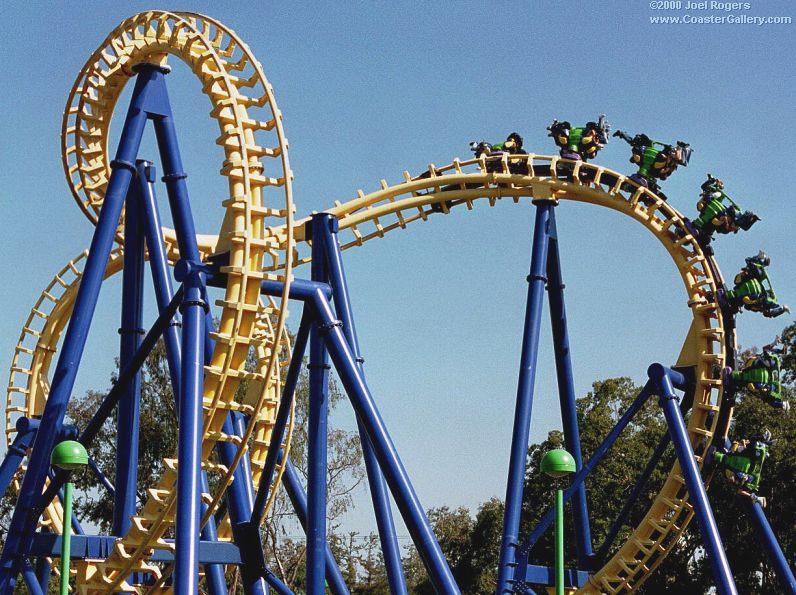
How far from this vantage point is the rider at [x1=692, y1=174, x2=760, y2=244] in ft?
45.8

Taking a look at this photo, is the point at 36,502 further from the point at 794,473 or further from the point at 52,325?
the point at 794,473

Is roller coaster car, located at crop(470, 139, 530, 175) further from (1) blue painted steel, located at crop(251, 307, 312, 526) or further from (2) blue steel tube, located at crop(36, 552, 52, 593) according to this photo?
(2) blue steel tube, located at crop(36, 552, 52, 593)

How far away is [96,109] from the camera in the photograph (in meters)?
12.8

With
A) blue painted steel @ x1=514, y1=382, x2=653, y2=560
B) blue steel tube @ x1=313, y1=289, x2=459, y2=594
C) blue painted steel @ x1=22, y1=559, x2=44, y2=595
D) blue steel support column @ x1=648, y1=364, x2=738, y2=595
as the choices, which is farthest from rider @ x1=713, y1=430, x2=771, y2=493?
blue painted steel @ x1=22, y1=559, x2=44, y2=595

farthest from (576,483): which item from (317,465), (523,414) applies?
(317,465)

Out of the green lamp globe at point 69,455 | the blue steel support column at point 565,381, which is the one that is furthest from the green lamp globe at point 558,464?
the blue steel support column at point 565,381

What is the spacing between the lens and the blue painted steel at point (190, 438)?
8602mm

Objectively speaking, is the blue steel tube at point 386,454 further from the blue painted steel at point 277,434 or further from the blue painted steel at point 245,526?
the blue painted steel at point 245,526

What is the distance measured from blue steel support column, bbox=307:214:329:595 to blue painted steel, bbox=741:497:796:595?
502 centimetres

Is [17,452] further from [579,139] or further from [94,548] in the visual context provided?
[579,139]

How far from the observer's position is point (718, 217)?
1395 cm

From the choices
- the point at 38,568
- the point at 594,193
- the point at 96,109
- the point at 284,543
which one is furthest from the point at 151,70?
the point at 284,543

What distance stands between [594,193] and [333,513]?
1486 cm

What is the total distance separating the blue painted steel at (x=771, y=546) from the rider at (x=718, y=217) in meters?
2.94
